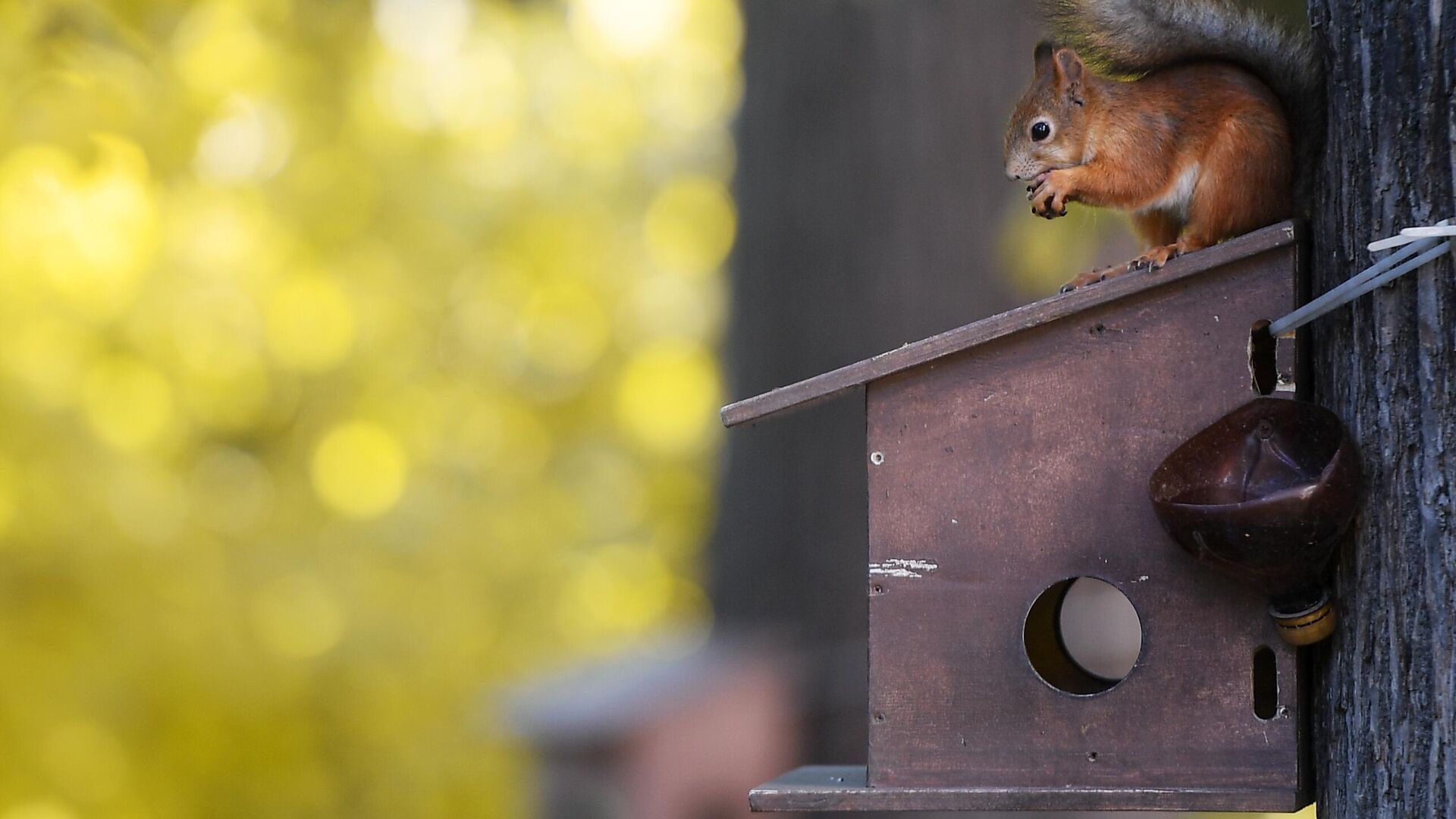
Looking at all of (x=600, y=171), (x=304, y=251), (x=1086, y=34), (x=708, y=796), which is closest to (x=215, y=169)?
→ (x=304, y=251)

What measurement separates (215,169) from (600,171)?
8.00 ft

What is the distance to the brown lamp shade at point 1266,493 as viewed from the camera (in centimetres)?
117

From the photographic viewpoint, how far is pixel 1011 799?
4.31ft

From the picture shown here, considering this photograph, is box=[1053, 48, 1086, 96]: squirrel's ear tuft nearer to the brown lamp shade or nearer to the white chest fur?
the white chest fur

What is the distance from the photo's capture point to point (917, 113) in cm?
310

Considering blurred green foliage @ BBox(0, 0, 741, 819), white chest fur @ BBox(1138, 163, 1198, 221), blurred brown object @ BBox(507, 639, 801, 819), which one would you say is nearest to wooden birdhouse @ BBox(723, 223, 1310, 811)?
white chest fur @ BBox(1138, 163, 1198, 221)

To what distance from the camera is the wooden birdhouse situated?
132 centimetres

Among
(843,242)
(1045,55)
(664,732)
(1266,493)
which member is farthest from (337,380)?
(1266,493)

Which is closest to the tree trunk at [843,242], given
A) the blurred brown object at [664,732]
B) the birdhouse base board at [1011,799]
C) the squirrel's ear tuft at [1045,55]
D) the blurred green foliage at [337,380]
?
the blurred brown object at [664,732]

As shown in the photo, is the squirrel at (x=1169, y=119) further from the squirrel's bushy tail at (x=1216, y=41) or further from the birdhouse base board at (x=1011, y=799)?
the birdhouse base board at (x=1011, y=799)

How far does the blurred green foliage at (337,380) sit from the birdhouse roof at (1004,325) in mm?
1917

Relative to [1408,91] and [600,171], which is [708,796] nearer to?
[1408,91]

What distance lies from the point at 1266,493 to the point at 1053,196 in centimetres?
42

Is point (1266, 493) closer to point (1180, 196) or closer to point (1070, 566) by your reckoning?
point (1070, 566)
